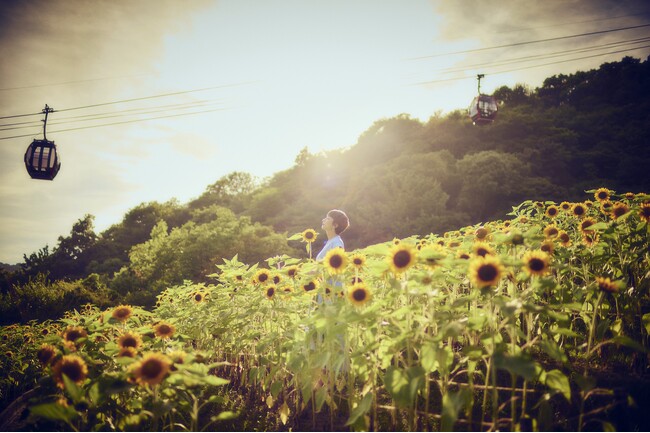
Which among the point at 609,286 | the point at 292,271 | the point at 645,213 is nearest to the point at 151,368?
the point at 292,271

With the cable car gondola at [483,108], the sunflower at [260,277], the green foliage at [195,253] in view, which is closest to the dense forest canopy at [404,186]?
the green foliage at [195,253]

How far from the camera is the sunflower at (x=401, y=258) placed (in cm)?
186

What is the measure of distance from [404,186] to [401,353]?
1249 centimetres

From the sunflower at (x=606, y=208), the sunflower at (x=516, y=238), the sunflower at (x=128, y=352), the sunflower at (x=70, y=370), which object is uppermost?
the sunflower at (x=606, y=208)

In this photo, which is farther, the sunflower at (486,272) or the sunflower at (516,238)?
the sunflower at (516,238)

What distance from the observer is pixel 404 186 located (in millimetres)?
14281

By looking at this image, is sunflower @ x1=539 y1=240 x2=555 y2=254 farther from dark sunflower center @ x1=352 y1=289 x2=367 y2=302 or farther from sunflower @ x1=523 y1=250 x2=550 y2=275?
dark sunflower center @ x1=352 y1=289 x2=367 y2=302

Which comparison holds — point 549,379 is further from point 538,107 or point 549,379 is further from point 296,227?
point 538,107

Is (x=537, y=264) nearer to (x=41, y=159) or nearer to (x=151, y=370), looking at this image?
(x=151, y=370)

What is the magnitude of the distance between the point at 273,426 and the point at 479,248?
210cm

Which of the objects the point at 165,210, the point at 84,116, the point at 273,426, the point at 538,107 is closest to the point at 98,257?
the point at 165,210

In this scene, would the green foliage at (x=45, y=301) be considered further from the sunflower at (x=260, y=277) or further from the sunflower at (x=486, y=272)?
the sunflower at (x=486, y=272)

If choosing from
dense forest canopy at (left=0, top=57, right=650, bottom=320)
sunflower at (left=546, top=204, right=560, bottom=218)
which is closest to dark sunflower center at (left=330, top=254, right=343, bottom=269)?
sunflower at (left=546, top=204, right=560, bottom=218)

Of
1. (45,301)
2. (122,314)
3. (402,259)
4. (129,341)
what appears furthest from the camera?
(45,301)
